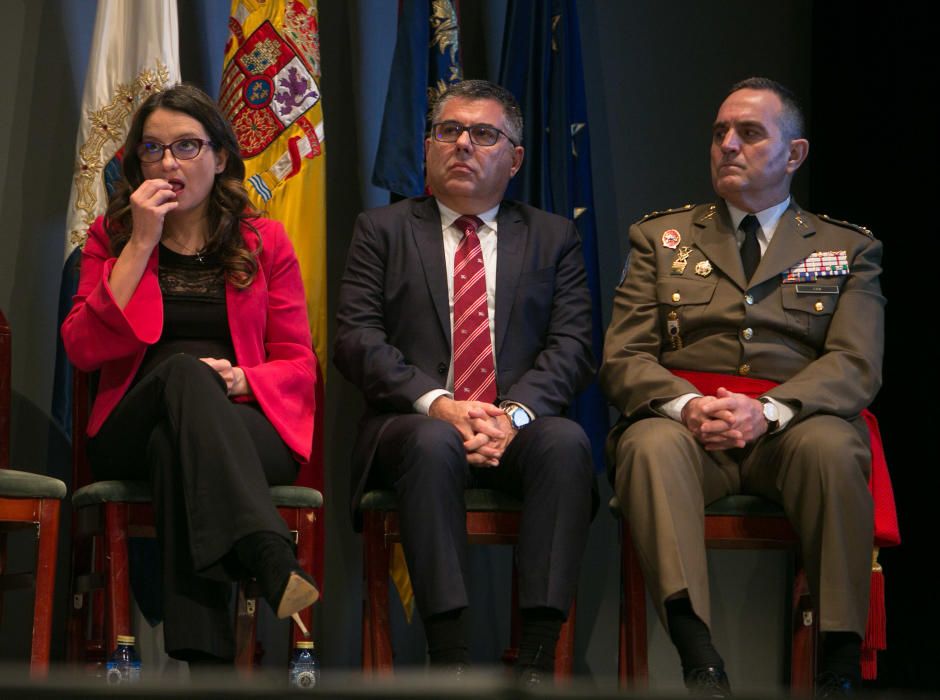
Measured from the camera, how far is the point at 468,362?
116 inches

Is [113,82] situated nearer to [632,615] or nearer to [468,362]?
[468,362]

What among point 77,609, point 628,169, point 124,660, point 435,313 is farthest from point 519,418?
point 628,169

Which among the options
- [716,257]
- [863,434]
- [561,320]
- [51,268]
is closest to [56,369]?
[51,268]

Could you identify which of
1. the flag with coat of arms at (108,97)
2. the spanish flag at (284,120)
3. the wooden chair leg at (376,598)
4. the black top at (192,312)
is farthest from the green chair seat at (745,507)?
the flag with coat of arms at (108,97)

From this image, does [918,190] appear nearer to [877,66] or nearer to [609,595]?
[877,66]

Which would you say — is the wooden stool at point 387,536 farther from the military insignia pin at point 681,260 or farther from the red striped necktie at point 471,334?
the military insignia pin at point 681,260

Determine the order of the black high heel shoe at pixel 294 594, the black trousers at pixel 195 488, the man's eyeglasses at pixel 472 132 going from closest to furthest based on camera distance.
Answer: the black high heel shoe at pixel 294 594, the black trousers at pixel 195 488, the man's eyeglasses at pixel 472 132

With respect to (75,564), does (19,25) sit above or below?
above

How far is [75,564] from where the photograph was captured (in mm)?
2816

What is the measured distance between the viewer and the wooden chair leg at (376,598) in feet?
8.66

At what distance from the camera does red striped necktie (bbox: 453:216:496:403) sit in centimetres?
295

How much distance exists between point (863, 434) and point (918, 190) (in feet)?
2.93

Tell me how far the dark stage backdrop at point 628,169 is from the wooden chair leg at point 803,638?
603mm

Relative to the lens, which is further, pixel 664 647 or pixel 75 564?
pixel 664 647
